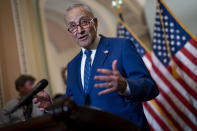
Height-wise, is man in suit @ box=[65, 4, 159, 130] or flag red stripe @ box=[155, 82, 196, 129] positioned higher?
man in suit @ box=[65, 4, 159, 130]

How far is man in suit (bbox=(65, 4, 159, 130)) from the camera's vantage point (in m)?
1.23

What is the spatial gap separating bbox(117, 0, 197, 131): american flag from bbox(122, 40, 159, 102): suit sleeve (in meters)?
2.10

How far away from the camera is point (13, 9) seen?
4.00 metres

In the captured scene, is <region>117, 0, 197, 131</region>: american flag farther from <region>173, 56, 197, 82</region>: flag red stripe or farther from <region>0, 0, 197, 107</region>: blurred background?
<region>0, 0, 197, 107</region>: blurred background

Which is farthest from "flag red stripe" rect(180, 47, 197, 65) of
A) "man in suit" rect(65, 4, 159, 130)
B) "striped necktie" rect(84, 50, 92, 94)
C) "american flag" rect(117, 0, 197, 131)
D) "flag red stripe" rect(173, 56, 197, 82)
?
"striped necktie" rect(84, 50, 92, 94)

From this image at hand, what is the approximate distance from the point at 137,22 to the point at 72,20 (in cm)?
570

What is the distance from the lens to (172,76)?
345 cm

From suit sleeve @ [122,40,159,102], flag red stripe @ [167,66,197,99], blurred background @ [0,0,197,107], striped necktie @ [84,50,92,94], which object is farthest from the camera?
blurred background @ [0,0,197,107]

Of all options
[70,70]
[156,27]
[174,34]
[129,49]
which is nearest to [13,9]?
[156,27]

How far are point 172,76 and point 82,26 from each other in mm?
2276

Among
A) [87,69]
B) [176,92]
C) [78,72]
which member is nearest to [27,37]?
[176,92]

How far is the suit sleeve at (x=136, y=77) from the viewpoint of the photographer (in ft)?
3.82

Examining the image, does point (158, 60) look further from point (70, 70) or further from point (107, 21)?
point (107, 21)

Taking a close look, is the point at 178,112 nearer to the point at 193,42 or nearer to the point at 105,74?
the point at 193,42
